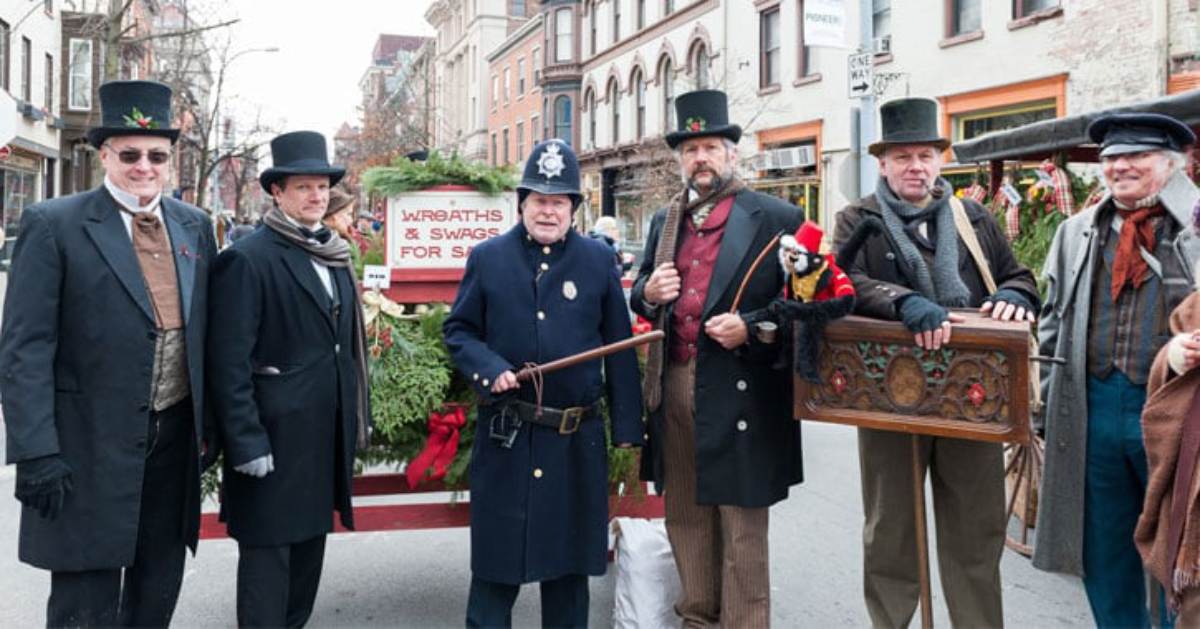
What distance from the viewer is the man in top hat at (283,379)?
3656 millimetres

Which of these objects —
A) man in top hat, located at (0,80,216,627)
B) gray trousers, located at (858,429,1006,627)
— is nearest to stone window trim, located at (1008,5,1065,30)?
gray trousers, located at (858,429,1006,627)

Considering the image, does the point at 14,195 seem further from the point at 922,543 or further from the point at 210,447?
the point at 922,543

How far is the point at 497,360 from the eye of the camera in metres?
3.79

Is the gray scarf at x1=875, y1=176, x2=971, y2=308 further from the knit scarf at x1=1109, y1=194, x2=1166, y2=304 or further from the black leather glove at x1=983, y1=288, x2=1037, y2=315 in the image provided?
the knit scarf at x1=1109, y1=194, x2=1166, y2=304

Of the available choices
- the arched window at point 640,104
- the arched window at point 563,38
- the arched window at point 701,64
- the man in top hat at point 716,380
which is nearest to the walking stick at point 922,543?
the man in top hat at point 716,380

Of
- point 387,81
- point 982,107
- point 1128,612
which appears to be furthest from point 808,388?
point 387,81

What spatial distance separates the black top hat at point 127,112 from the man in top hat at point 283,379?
0.47m

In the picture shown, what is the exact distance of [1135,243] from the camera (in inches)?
142

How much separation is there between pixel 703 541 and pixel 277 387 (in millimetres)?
1898

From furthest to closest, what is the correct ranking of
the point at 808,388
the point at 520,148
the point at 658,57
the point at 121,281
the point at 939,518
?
the point at 520,148 < the point at 658,57 < the point at 939,518 < the point at 808,388 < the point at 121,281

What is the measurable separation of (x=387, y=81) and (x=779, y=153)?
230 ft

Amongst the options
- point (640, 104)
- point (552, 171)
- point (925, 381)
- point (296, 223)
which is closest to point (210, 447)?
point (296, 223)

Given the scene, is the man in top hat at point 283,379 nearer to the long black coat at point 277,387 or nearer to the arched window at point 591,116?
the long black coat at point 277,387

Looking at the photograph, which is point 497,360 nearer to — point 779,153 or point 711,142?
point 711,142
